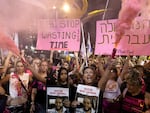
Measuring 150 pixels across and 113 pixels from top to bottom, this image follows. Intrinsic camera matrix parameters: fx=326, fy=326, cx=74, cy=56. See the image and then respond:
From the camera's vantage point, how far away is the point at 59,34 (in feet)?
15.2

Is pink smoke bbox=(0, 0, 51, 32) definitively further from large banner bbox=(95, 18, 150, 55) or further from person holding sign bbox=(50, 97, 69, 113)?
person holding sign bbox=(50, 97, 69, 113)

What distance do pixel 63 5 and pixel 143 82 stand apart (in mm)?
1866

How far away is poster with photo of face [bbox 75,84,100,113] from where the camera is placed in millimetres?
3535

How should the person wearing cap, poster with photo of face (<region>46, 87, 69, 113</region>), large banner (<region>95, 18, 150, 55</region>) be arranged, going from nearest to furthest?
1. the person wearing cap
2. poster with photo of face (<region>46, 87, 69, 113</region>)
3. large banner (<region>95, 18, 150, 55</region>)

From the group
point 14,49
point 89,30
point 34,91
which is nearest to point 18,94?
point 34,91

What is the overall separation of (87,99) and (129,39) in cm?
97

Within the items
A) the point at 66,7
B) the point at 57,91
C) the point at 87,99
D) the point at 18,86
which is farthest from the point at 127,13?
the point at 18,86

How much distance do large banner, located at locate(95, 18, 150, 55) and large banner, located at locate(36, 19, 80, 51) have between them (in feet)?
1.19

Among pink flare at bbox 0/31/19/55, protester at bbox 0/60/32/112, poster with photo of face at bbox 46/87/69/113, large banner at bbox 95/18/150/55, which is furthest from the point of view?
protester at bbox 0/60/32/112

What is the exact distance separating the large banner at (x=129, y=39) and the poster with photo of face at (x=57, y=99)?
85cm

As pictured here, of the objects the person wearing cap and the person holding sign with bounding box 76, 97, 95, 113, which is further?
the person holding sign with bounding box 76, 97, 95, 113

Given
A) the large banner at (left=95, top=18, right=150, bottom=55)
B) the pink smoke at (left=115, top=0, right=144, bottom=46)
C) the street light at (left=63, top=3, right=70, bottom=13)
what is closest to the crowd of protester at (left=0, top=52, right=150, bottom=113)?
the large banner at (left=95, top=18, right=150, bottom=55)

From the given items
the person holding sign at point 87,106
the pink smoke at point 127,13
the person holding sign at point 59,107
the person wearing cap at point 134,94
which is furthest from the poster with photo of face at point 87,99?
the pink smoke at point 127,13

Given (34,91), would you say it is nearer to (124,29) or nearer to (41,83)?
(41,83)
